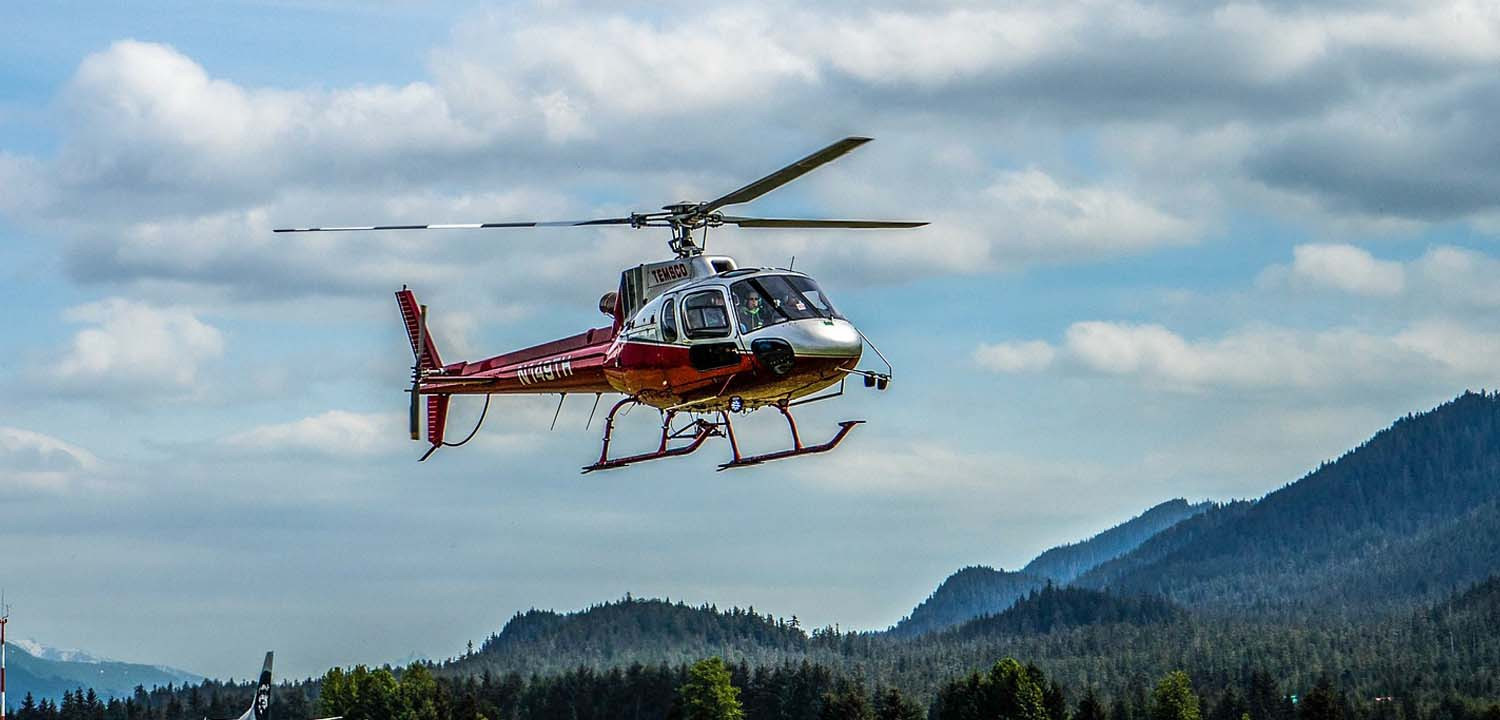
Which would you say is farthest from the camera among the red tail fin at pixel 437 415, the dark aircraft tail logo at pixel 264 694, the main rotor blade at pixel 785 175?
the dark aircraft tail logo at pixel 264 694

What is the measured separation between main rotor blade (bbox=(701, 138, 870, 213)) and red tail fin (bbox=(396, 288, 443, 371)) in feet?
38.8

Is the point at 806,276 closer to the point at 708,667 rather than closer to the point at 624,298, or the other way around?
the point at 624,298

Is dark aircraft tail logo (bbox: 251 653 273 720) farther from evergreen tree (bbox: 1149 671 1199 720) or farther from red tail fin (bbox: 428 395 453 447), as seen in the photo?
red tail fin (bbox: 428 395 453 447)

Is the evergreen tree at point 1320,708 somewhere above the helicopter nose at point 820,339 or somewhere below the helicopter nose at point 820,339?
below

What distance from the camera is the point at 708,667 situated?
179000 mm

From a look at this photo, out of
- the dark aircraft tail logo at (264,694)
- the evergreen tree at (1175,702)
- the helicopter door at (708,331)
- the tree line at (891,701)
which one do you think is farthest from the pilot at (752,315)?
the evergreen tree at (1175,702)

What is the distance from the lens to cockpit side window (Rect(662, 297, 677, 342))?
52.8 m

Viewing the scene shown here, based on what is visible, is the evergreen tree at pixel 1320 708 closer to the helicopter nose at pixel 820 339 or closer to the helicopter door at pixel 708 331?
the helicopter nose at pixel 820 339

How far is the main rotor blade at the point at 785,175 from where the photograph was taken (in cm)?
4669

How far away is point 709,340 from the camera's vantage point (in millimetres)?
52031

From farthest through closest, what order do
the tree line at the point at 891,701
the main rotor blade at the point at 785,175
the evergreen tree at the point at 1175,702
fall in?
1. the evergreen tree at the point at 1175,702
2. the tree line at the point at 891,701
3. the main rotor blade at the point at 785,175

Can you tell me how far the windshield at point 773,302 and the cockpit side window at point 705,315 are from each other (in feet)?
1.52

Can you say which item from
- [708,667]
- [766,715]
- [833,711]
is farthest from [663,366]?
[766,715]

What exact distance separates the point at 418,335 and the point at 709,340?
14477mm
